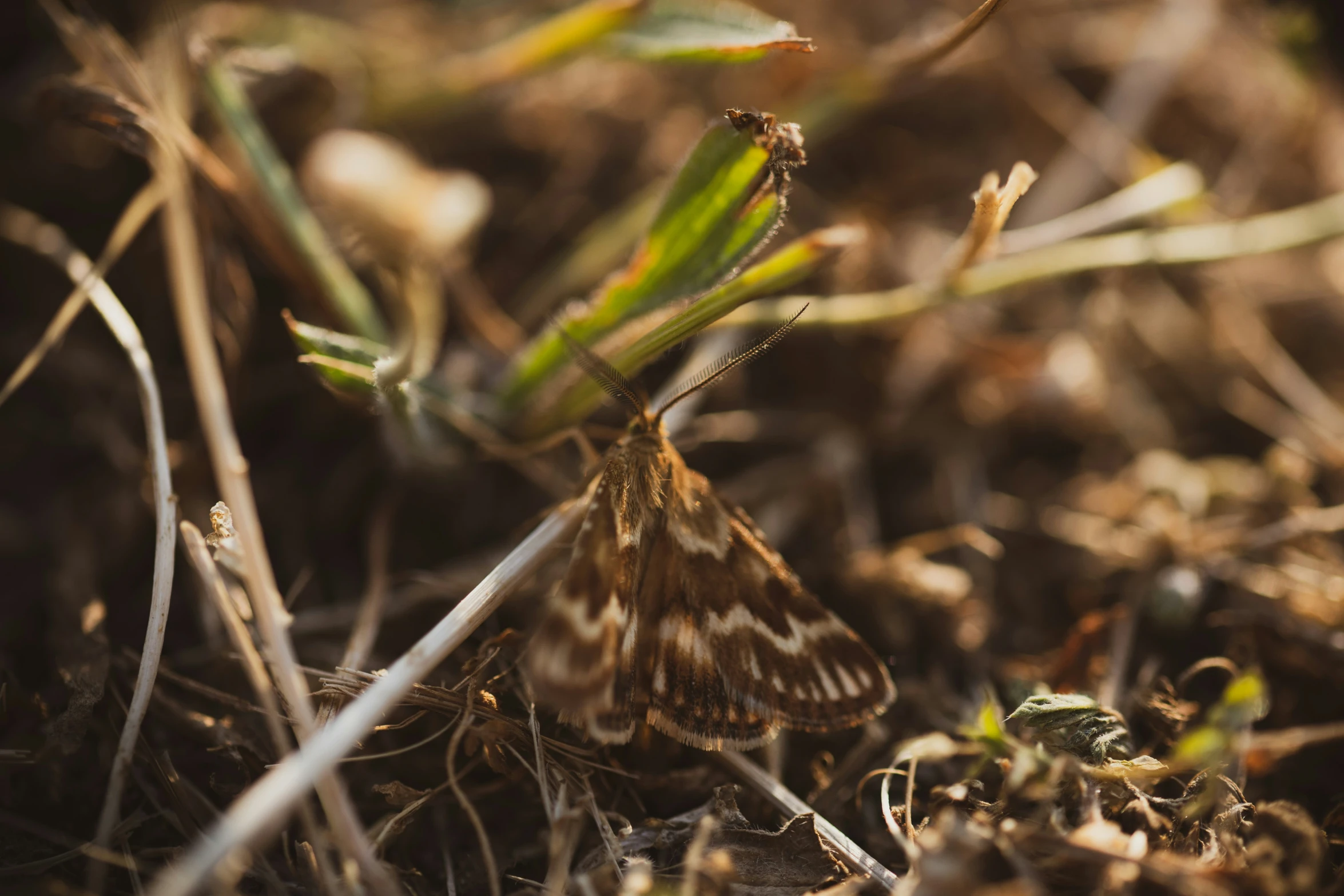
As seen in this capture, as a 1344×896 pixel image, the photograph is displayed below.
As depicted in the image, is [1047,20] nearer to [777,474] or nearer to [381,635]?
[777,474]

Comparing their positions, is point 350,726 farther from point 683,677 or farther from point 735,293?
point 735,293

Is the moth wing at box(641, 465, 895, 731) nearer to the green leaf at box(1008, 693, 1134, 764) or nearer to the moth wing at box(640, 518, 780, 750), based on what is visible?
the moth wing at box(640, 518, 780, 750)

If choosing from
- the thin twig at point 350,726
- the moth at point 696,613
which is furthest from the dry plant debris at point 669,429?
the moth at point 696,613

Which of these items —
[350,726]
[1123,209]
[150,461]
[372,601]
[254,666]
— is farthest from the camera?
[1123,209]

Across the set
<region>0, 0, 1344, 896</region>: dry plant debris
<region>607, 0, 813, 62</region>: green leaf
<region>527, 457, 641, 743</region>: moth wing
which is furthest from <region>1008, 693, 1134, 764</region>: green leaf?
<region>607, 0, 813, 62</region>: green leaf

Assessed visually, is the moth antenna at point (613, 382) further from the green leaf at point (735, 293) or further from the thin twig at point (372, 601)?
the thin twig at point (372, 601)

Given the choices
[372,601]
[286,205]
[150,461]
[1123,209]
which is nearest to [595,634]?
[372,601]

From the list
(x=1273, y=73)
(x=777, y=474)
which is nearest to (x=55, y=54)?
(x=777, y=474)
